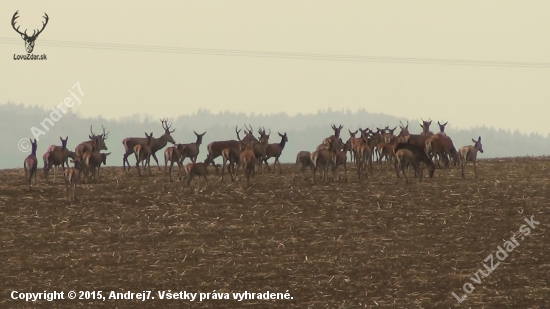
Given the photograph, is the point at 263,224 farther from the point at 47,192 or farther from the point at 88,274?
the point at 47,192

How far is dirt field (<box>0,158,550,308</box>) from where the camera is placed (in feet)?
68.7

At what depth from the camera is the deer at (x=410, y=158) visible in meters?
31.9

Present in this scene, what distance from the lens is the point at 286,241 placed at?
80.9ft

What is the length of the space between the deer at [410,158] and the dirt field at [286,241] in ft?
2.72

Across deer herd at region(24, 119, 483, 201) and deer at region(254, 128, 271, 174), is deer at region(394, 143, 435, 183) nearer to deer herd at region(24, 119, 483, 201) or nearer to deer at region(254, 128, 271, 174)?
deer herd at region(24, 119, 483, 201)

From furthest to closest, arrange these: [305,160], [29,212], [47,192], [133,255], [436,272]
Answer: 1. [305,160]
2. [47,192]
3. [29,212]
4. [133,255]
5. [436,272]

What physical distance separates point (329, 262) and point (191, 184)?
11.4 meters

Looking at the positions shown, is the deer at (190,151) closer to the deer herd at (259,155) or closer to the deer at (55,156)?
the deer herd at (259,155)

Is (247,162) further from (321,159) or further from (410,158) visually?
(410,158)

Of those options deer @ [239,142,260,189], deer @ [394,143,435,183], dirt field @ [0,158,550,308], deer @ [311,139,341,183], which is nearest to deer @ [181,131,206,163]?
dirt field @ [0,158,550,308]

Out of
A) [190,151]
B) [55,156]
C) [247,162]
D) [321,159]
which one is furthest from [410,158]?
[55,156]

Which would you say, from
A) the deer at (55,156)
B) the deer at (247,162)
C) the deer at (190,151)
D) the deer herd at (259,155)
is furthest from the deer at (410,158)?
the deer at (55,156)

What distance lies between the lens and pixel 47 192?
103 feet

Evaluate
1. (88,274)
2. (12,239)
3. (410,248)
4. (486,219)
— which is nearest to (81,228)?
(12,239)
